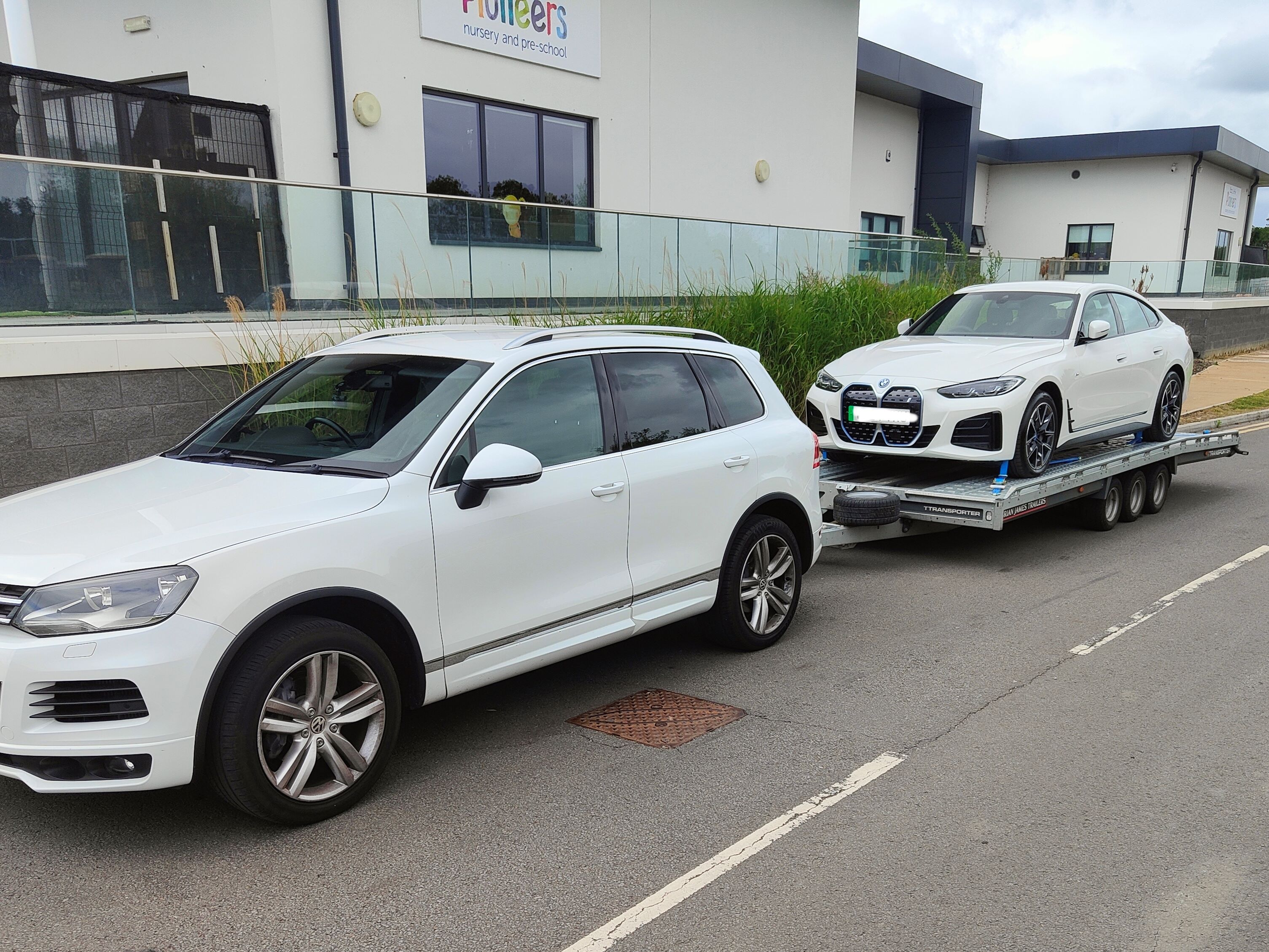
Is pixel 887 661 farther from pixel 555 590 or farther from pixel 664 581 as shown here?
pixel 555 590

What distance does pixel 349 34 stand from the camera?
12.2m

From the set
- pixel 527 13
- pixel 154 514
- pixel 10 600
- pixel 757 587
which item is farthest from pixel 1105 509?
pixel 527 13

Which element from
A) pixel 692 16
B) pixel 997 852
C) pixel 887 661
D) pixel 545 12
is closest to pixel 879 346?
pixel 887 661

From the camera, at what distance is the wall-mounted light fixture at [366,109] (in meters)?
12.3

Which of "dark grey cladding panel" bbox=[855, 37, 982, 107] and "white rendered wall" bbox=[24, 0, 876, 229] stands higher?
"dark grey cladding panel" bbox=[855, 37, 982, 107]

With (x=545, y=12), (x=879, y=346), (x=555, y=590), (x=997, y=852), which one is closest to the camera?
(x=997, y=852)

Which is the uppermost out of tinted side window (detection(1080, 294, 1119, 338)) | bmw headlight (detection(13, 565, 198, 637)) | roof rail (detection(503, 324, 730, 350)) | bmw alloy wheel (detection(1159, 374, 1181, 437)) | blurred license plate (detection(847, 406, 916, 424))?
roof rail (detection(503, 324, 730, 350))

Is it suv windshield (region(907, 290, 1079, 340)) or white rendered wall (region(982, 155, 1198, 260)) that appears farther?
white rendered wall (region(982, 155, 1198, 260))

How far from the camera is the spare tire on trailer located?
726 cm

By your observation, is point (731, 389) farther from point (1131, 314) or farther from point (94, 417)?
point (1131, 314)

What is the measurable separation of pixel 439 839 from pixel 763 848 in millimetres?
1204

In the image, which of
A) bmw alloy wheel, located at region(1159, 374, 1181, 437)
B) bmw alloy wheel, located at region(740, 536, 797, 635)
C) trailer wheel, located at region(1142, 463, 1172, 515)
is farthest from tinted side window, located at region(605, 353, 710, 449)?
bmw alloy wheel, located at region(1159, 374, 1181, 437)

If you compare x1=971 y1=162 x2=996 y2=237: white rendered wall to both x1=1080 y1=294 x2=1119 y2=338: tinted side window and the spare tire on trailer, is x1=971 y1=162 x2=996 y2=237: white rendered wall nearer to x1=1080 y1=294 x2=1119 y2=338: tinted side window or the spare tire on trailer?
x1=1080 y1=294 x2=1119 y2=338: tinted side window

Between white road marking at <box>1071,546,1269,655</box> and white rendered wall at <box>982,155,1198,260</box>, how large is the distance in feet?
89.2
